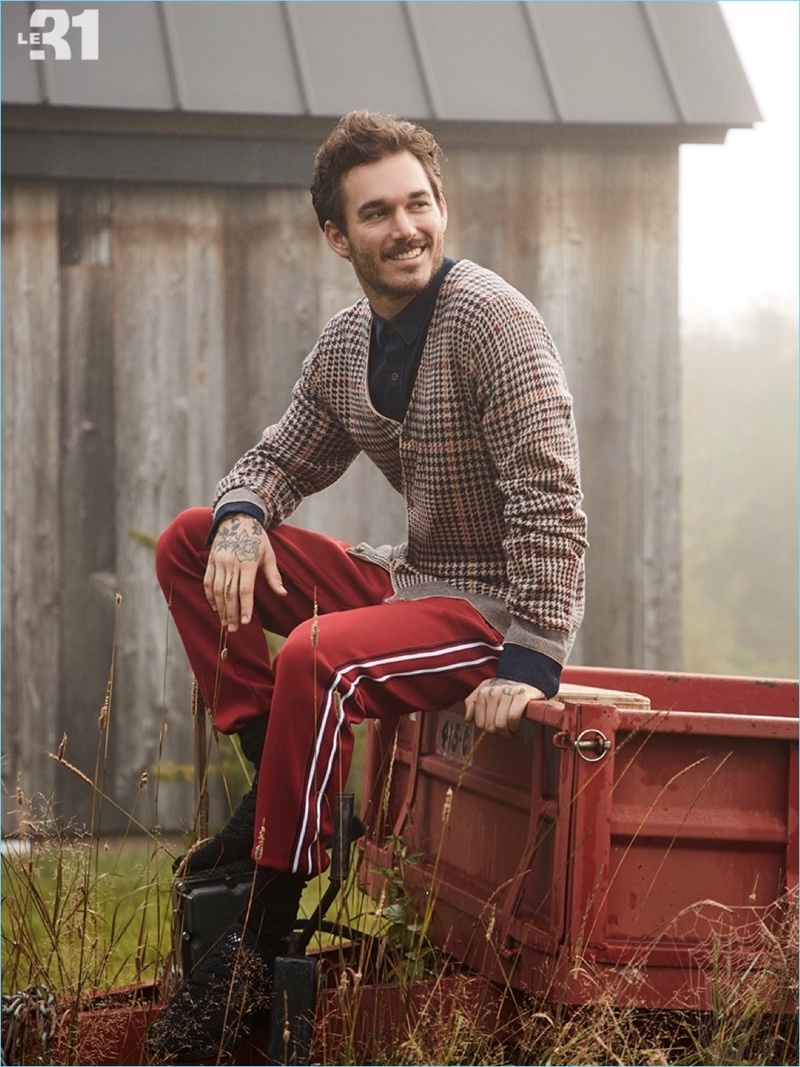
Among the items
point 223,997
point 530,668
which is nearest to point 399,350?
point 530,668

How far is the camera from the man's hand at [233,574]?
2.89 m

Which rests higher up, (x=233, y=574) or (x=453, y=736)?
(x=233, y=574)

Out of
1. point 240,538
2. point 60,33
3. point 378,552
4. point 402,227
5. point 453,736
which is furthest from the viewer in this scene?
point 60,33

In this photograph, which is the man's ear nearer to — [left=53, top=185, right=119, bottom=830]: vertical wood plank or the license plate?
the license plate

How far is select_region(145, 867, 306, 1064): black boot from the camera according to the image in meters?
2.40

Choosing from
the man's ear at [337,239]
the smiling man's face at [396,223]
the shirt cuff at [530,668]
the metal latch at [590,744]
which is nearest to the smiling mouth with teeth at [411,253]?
the smiling man's face at [396,223]

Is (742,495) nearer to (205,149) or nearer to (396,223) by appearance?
(205,149)

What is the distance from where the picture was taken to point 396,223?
2.85 metres

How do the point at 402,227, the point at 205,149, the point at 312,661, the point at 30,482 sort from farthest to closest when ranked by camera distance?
the point at 205,149
the point at 30,482
the point at 402,227
the point at 312,661

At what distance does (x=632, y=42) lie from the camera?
5.63 meters

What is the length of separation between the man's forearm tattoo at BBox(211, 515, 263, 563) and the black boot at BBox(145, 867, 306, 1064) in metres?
0.76

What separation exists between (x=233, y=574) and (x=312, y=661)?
1.61 feet

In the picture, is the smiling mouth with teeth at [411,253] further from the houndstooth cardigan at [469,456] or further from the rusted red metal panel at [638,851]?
the rusted red metal panel at [638,851]

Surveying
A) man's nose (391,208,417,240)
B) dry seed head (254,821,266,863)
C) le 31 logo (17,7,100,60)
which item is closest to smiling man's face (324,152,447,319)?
man's nose (391,208,417,240)
